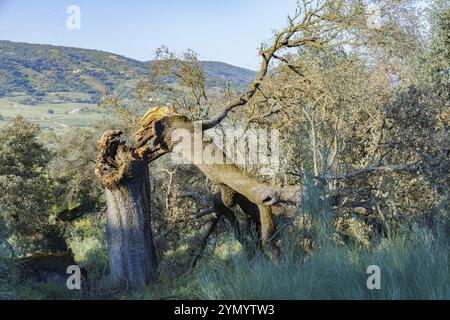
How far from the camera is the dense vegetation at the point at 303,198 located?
376 cm

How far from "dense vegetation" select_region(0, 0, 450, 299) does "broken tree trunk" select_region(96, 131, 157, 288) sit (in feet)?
0.62

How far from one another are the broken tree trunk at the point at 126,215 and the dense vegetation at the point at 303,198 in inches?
7.4

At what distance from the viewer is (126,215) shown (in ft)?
20.5

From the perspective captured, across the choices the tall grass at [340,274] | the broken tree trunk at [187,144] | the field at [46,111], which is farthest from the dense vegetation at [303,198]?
the field at [46,111]

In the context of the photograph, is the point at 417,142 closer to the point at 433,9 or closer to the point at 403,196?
the point at 403,196

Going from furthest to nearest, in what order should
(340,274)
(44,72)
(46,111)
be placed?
(46,111) < (44,72) < (340,274)

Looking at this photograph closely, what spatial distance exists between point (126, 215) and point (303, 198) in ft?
8.62

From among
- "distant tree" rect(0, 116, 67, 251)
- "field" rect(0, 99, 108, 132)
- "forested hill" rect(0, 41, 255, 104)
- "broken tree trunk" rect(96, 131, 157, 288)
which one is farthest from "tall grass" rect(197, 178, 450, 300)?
"field" rect(0, 99, 108, 132)

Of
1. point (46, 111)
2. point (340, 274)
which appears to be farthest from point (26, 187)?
point (46, 111)

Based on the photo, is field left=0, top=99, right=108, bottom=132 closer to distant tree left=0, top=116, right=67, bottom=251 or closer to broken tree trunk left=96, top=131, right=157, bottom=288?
distant tree left=0, top=116, right=67, bottom=251

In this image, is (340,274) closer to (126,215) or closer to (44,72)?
(126,215)

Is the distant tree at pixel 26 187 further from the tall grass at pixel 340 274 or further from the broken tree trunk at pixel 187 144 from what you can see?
the tall grass at pixel 340 274

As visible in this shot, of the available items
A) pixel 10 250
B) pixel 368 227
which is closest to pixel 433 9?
pixel 368 227

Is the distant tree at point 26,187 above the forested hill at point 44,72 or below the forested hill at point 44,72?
below
